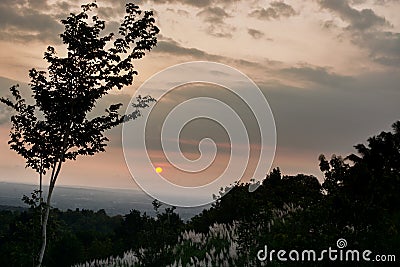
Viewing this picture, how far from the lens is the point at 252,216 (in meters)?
14.2

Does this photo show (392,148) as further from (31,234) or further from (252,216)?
(31,234)

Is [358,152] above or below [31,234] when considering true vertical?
above

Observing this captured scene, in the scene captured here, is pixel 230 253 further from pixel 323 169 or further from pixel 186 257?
pixel 323 169

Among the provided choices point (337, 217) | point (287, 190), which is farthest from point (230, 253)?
point (287, 190)

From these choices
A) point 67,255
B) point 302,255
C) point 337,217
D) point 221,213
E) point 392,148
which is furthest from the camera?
point 67,255

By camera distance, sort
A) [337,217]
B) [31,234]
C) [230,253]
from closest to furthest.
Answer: [337,217] < [230,253] < [31,234]

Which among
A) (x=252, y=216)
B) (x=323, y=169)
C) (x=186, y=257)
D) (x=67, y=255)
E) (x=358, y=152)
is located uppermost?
(x=358, y=152)

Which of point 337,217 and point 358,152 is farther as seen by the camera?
point 358,152

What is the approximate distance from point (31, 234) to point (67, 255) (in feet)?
73.5

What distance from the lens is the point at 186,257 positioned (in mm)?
14461

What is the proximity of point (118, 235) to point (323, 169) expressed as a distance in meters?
37.1

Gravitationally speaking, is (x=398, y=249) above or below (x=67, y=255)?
above

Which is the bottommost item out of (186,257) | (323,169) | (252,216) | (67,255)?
(67,255)

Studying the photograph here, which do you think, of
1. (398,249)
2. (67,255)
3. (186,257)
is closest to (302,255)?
(398,249)
